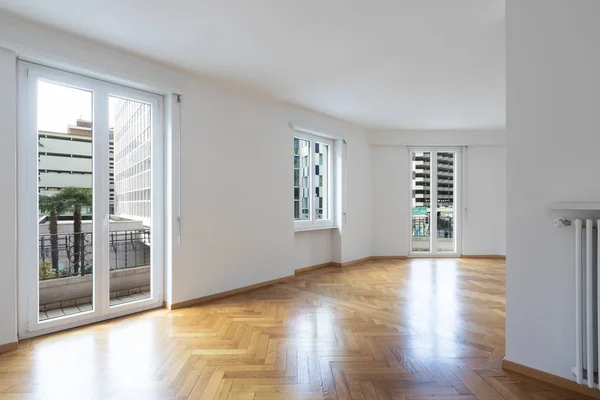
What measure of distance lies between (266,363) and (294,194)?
3360 millimetres

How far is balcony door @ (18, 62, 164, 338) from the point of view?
282 centimetres

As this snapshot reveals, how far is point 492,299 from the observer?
3.97 meters

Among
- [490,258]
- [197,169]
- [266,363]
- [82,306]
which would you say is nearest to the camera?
[266,363]

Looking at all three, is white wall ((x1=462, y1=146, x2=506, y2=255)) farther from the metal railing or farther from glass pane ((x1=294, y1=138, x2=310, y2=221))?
the metal railing

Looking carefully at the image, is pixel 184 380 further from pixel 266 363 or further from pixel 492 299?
pixel 492 299

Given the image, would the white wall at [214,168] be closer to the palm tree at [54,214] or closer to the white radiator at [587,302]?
A: the palm tree at [54,214]

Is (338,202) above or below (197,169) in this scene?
below

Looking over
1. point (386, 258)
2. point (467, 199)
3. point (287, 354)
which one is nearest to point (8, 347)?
point (287, 354)

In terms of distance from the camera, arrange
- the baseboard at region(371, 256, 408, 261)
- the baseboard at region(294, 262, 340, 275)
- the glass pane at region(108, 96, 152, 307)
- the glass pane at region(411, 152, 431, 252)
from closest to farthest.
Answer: the glass pane at region(108, 96, 152, 307) → the baseboard at region(294, 262, 340, 275) → the baseboard at region(371, 256, 408, 261) → the glass pane at region(411, 152, 431, 252)

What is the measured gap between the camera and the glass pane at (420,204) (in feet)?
23.4

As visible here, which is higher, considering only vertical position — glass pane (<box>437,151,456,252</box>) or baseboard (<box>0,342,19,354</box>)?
glass pane (<box>437,151,456,252</box>)

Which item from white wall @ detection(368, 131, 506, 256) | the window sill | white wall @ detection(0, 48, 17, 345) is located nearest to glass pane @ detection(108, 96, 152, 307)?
white wall @ detection(0, 48, 17, 345)

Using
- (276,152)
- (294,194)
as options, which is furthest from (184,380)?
(294,194)

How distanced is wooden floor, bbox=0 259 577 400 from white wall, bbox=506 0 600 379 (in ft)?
1.13
